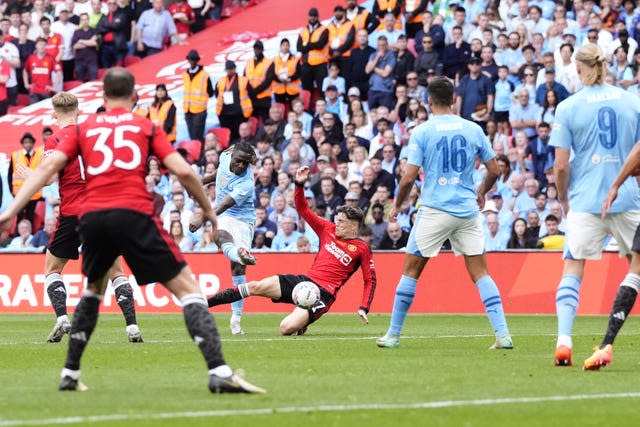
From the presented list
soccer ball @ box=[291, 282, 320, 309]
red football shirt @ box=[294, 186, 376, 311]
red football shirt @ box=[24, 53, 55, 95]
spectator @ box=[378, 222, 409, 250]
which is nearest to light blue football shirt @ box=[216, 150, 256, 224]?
Answer: red football shirt @ box=[294, 186, 376, 311]

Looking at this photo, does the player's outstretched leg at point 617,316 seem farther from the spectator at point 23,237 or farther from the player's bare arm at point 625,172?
the spectator at point 23,237

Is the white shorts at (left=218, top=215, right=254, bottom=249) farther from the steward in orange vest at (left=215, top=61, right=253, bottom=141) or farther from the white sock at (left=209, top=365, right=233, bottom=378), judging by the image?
the steward in orange vest at (left=215, top=61, right=253, bottom=141)

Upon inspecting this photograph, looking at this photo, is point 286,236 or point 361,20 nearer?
point 286,236

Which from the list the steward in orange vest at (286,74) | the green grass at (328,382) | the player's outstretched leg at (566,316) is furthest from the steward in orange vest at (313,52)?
the player's outstretched leg at (566,316)

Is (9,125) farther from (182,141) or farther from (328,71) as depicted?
(328,71)

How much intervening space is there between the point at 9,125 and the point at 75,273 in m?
10.8

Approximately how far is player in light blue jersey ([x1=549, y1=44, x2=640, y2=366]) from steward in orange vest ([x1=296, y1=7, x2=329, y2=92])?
18.4 metres

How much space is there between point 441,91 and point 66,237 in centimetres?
435

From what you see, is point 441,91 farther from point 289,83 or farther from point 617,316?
point 289,83

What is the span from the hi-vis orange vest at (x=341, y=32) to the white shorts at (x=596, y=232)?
1833 cm

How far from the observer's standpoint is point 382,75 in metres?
28.0

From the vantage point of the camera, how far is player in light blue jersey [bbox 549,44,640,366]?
36.1 ft

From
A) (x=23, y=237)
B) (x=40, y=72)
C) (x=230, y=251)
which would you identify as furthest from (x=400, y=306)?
(x=40, y=72)

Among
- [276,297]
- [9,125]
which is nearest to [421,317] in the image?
[276,297]
